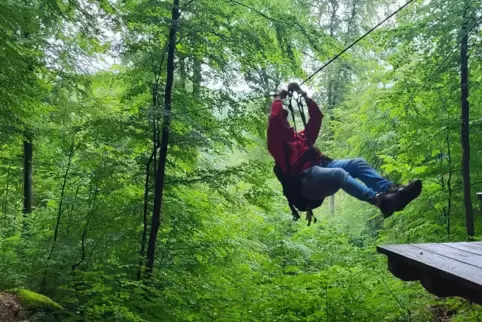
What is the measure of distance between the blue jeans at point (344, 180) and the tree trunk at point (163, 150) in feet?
7.71

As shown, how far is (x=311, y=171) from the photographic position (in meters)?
3.64

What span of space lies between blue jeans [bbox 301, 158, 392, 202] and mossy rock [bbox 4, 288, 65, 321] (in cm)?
351

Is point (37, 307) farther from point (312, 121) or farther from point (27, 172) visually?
point (312, 121)

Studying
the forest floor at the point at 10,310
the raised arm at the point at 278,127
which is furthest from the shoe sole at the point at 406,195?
the forest floor at the point at 10,310

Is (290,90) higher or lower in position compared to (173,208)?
higher

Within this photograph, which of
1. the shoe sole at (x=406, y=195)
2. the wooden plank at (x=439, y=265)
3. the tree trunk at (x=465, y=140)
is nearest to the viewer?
the wooden plank at (x=439, y=265)

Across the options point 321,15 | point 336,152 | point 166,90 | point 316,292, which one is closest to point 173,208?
point 166,90

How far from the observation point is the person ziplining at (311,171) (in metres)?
3.08

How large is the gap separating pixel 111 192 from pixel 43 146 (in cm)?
350

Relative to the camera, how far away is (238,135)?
593 cm

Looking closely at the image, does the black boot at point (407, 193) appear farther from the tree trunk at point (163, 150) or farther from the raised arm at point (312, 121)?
the tree trunk at point (163, 150)

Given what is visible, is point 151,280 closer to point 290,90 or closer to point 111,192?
point 111,192

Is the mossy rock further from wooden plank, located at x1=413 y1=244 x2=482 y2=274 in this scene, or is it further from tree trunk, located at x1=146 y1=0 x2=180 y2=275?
wooden plank, located at x1=413 y1=244 x2=482 y2=274

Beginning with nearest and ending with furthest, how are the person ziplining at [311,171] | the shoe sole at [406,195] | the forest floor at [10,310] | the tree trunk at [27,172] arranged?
the shoe sole at [406,195]
the person ziplining at [311,171]
the forest floor at [10,310]
the tree trunk at [27,172]
